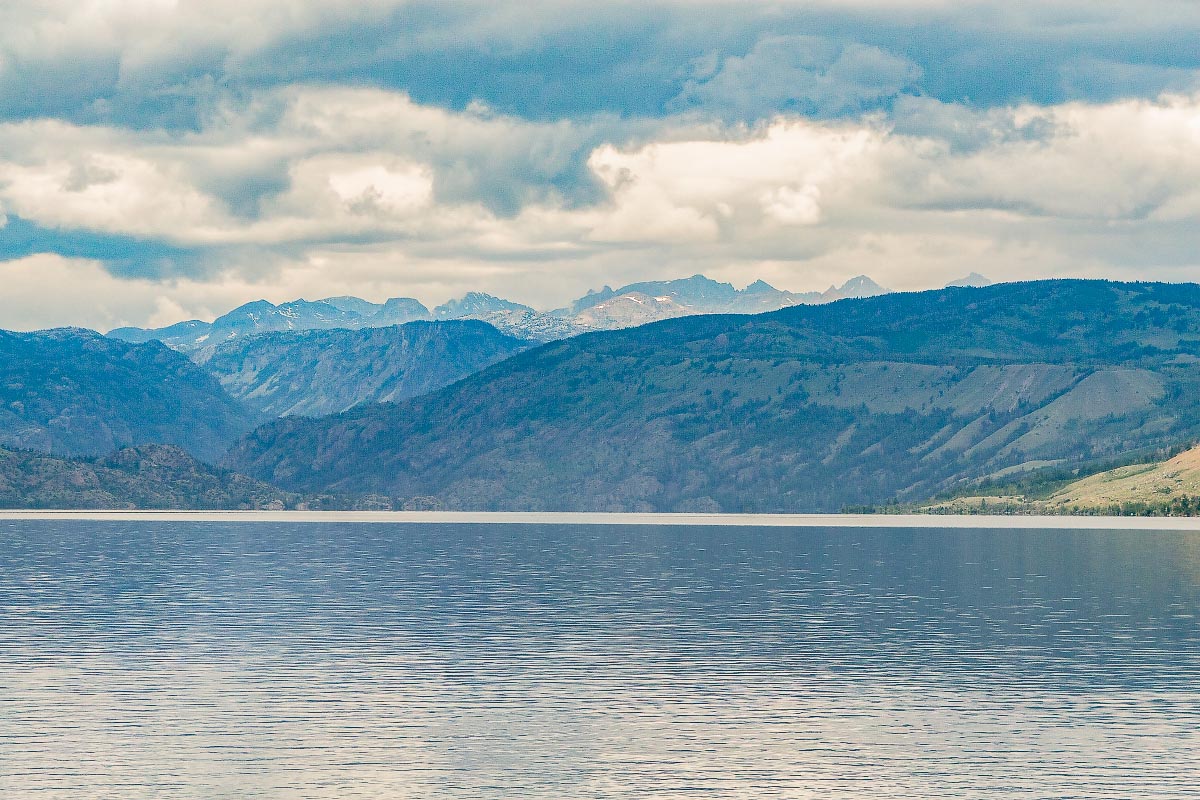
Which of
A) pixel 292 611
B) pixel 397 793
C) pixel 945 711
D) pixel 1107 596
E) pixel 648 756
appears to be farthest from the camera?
pixel 1107 596

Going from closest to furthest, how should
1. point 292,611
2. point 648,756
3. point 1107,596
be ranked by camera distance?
point 648,756 < point 292,611 < point 1107,596

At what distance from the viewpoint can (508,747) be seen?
80.4 metres

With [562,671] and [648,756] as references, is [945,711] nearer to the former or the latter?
[648,756]

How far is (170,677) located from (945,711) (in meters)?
50.6

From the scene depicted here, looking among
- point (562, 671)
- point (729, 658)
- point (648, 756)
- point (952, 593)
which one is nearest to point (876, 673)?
point (729, 658)

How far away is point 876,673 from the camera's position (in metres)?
109

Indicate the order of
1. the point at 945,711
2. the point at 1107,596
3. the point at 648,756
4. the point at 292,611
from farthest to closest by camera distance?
the point at 1107,596 < the point at 292,611 < the point at 945,711 < the point at 648,756

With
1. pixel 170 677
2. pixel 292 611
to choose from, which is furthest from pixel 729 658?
pixel 292 611

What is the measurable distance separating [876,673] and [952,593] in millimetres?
86188

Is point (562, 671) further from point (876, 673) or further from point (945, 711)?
point (945, 711)

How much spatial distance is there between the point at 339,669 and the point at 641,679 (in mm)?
21429

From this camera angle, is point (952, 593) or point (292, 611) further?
point (952, 593)

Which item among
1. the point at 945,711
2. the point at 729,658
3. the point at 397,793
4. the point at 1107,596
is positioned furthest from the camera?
the point at 1107,596

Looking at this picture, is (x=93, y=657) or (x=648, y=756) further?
(x=93, y=657)
